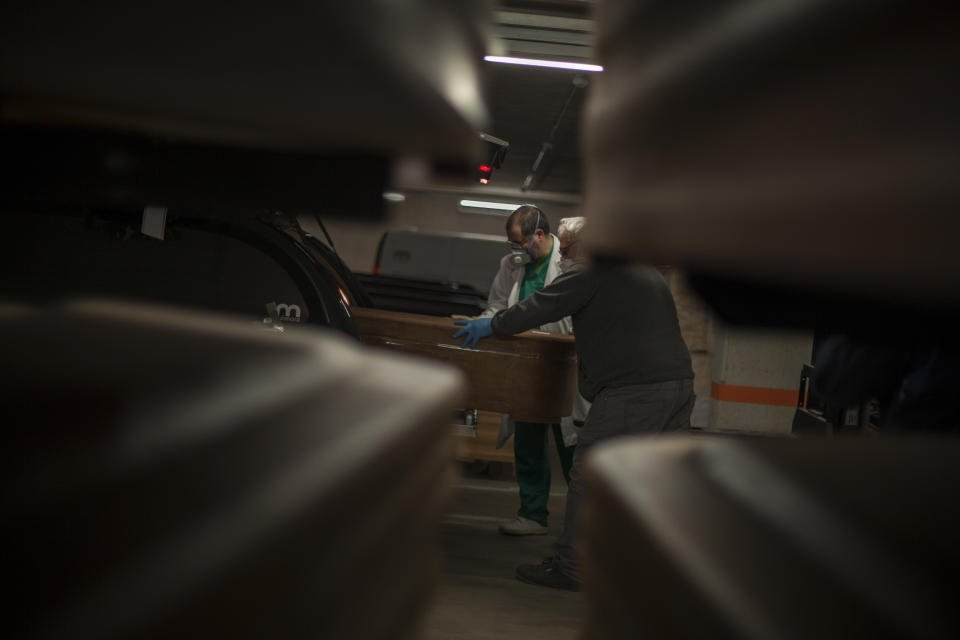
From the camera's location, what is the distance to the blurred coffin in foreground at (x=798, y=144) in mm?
234

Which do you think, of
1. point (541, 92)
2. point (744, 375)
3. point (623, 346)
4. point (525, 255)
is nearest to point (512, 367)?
point (623, 346)

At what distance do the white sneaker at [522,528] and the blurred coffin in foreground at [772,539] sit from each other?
366 centimetres

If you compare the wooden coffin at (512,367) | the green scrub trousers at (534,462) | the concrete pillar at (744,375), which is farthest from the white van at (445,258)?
the wooden coffin at (512,367)

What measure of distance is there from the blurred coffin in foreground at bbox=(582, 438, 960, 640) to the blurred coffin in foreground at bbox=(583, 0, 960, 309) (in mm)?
110

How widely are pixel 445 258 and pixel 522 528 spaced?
429cm

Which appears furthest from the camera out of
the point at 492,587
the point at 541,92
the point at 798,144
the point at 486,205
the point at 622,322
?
the point at 486,205

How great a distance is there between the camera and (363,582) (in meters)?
0.36

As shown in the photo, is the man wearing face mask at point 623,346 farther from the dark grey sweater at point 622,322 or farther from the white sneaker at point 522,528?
the white sneaker at point 522,528

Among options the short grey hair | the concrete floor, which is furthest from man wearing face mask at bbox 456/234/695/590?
the concrete floor

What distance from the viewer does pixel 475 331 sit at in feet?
10.9

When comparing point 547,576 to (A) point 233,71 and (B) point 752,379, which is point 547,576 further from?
(B) point 752,379

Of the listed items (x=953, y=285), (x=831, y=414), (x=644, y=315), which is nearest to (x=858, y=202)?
(x=953, y=285)

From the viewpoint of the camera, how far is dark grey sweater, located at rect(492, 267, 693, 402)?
3043 mm

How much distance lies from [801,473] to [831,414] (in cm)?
310
